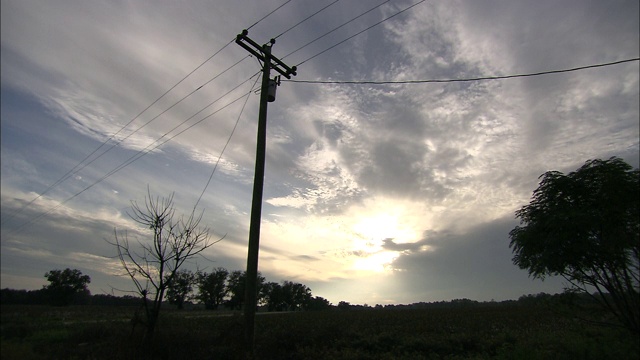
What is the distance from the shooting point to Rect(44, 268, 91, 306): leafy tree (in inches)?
1736

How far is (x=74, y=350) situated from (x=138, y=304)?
281 cm

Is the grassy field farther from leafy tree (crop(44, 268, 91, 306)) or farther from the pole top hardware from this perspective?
leafy tree (crop(44, 268, 91, 306))

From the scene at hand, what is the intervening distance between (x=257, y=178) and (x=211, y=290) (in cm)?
8586

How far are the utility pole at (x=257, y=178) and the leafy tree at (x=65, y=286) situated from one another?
51.1 metres

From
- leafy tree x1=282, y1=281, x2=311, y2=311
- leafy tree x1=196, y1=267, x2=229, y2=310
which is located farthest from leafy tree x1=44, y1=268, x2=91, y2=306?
leafy tree x1=282, y1=281, x2=311, y2=311

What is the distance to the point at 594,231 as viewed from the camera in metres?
6.71

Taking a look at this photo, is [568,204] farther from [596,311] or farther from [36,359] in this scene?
[36,359]

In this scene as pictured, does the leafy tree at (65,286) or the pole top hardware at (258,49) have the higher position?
the pole top hardware at (258,49)

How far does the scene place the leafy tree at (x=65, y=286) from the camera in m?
44.1

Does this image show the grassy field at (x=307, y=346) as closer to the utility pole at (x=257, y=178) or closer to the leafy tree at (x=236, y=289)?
the utility pole at (x=257, y=178)

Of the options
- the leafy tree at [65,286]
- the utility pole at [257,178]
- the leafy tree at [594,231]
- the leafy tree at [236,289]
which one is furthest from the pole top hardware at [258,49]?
the leafy tree at [236,289]

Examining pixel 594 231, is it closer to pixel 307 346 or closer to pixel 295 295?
pixel 307 346

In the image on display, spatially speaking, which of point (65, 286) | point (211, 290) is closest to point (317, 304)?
point (211, 290)

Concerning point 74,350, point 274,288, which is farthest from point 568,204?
point 274,288
